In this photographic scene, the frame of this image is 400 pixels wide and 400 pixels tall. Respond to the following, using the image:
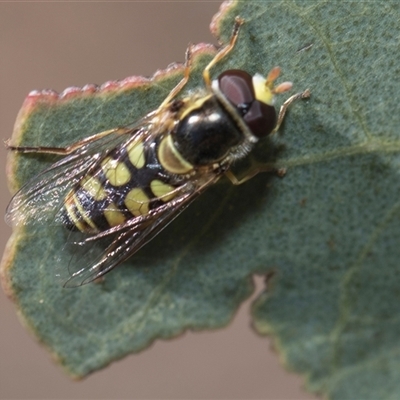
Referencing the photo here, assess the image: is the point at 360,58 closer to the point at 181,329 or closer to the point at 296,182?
the point at 296,182

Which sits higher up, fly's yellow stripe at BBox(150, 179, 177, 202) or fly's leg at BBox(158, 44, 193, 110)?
fly's leg at BBox(158, 44, 193, 110)

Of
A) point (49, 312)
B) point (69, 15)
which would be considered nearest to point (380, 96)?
point (49, 312)

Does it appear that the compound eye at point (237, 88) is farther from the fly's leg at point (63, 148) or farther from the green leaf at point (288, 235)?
the fly's leg at point (63, 148)

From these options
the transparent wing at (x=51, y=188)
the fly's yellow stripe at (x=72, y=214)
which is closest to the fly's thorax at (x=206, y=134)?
the transparent wing at (x=51, y=188)

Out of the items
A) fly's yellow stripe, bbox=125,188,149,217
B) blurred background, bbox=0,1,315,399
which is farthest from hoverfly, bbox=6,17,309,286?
blurred background, bbox=0,1,315,399

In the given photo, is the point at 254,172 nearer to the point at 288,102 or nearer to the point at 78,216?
the point at 288,102

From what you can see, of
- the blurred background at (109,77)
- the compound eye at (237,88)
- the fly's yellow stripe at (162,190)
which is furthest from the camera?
the blurred background at (109,77)

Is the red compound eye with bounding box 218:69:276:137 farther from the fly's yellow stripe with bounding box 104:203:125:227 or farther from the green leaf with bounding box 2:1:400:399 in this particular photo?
the fly's yellow stripe with bounding box 104:203:125:227
